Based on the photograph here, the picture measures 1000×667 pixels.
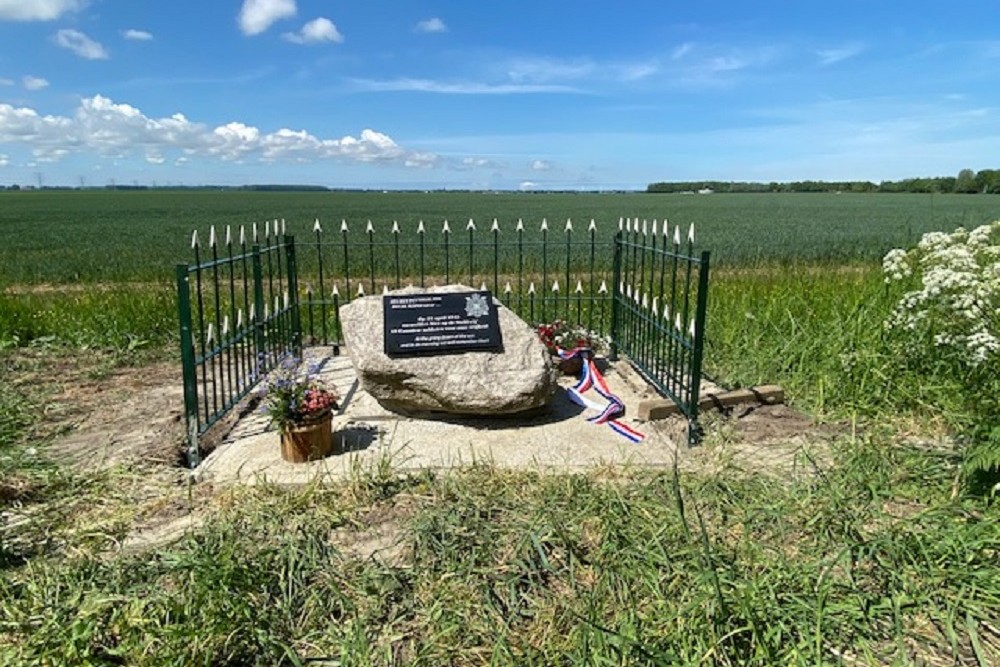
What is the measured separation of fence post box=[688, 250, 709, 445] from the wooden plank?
297mm

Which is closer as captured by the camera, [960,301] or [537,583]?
[537,583]

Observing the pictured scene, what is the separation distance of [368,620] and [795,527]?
218 centimetres

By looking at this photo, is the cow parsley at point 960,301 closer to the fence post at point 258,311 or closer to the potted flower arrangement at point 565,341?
the potted flower arrangement at point 565,341

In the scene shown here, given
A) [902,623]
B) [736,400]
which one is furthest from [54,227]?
[902,623]

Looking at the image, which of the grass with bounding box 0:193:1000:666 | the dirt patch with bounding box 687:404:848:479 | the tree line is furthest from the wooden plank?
the tree line

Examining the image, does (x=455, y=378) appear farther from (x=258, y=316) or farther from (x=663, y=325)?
(x=258, y=316)

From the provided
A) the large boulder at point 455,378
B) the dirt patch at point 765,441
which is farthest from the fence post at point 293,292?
the dirt patch at point 765,441

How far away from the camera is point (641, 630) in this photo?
2576 mm

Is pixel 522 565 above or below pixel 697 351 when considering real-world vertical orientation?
below

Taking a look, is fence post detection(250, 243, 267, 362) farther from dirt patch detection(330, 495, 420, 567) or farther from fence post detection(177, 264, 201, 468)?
dirt patch detection(330, 495, 420, 567)

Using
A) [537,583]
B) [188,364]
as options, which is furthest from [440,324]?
[537,583]

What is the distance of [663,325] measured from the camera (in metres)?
5.67

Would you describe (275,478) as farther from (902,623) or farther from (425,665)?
(902,623)

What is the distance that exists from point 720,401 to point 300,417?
3.24 metres
